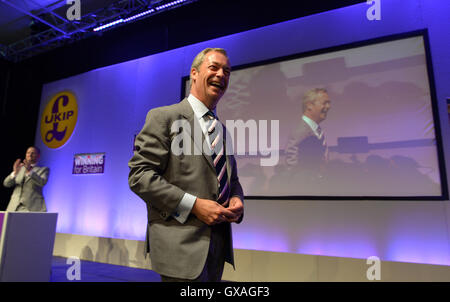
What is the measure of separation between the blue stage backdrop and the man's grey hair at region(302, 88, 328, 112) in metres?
0.23

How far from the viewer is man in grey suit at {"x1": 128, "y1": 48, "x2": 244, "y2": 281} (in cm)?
94

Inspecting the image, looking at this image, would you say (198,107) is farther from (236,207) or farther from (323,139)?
(323,139)

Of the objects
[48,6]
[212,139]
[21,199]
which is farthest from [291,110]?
[48,6]

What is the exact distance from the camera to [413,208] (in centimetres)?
267

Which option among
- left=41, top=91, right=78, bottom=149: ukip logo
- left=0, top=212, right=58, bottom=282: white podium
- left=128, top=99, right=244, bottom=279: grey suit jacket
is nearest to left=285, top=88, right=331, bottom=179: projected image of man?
left=128, top=99, right=244, bottom=279: grey suit jacket

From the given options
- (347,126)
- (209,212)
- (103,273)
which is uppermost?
(347,126)

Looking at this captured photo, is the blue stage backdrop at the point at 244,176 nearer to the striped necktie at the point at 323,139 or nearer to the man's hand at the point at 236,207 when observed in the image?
the striped necktie at the point at 323,139

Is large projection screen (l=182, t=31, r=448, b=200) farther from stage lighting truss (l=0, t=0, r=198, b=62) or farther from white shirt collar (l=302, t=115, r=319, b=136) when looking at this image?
stage lighting truss (l=0, t=0, r=198, b=62)

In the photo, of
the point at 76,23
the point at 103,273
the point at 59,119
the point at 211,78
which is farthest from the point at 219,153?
the point at 59,119

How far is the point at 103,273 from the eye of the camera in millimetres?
3455

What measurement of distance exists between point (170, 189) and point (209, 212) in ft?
0.50

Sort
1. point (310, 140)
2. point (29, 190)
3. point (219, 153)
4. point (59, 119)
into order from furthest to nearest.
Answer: point (59, 119) → point (29, 190) → point (310, 140) → point (219, 153)

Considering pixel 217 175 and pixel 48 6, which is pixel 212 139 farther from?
pixel 48 6

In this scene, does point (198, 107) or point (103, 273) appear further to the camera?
point (103, 273)
